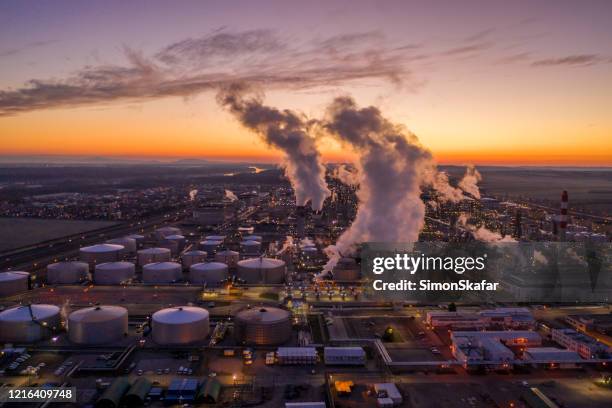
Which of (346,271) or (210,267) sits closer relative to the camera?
(346,271)

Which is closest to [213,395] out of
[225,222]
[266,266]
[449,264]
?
[266,266]

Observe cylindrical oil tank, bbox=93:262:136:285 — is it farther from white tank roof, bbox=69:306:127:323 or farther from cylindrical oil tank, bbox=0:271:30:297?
white tank roof, bbox=69:306:127:323

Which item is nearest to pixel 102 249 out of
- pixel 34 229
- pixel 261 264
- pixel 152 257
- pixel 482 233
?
pixel 152 257

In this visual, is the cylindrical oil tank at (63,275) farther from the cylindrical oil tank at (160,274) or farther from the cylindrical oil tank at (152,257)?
the cylindrical oil tank at (152,257)

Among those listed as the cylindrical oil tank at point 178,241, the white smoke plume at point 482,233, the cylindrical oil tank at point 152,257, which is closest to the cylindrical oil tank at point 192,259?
the cylindrical oil tank at point 152,257

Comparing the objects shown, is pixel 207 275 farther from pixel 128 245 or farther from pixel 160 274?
pixel 128 245

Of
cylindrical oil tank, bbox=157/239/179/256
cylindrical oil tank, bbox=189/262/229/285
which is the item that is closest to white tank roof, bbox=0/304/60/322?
cylindrical oil tank, bbox=189/262/229/285
